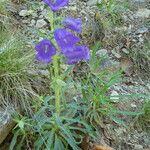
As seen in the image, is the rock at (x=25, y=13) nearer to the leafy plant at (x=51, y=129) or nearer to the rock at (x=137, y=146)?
the leafy plant at (x=51, y=129)

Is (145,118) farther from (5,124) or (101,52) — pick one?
(5,124)

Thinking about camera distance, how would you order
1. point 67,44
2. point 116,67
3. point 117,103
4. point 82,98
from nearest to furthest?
1. point 67,44
2. point 82,98
3. point 117,103
4. point 116,67

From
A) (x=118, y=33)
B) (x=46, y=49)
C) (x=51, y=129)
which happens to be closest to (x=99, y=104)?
(x=51, y=129)

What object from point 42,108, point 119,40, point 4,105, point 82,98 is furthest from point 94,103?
point 119,40

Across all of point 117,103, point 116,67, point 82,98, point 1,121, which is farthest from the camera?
point 116,67

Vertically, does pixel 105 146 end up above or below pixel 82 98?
below

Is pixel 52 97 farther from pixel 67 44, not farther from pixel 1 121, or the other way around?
pixel 67 44

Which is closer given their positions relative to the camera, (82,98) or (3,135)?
(3,135)
